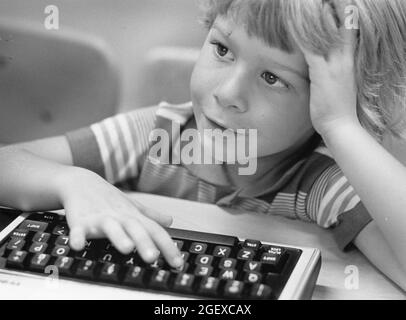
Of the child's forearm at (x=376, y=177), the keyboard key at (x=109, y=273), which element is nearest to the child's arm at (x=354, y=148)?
the child's forearm at (x=376, y=177)

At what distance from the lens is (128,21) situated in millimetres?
759

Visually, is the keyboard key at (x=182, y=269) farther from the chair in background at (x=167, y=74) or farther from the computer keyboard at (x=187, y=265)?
the chair in background at (x=167, y=74)

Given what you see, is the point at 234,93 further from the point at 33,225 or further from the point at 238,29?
the point at 33,225

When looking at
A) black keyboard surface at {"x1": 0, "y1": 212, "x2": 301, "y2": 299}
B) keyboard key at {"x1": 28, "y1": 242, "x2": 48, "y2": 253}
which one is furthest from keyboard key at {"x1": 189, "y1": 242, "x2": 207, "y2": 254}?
keyboard key at {"x1": 28, "y1": 242, "x2": 48, "y2": 253}

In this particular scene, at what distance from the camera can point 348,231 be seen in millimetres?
608

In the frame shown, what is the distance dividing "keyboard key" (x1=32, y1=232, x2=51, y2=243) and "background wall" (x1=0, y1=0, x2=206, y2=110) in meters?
0.29

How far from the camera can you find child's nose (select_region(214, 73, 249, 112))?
1.93ft

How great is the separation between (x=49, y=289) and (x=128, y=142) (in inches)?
11.9

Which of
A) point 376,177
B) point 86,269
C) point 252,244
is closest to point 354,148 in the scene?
point 376,177

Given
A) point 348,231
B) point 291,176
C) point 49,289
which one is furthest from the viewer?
point 291,176

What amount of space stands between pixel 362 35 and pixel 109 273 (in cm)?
28

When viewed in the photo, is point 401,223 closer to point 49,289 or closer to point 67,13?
point 49,289

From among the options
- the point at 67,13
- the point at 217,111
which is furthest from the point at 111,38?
the point at 217,111

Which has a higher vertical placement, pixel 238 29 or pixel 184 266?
pixel 238 29
